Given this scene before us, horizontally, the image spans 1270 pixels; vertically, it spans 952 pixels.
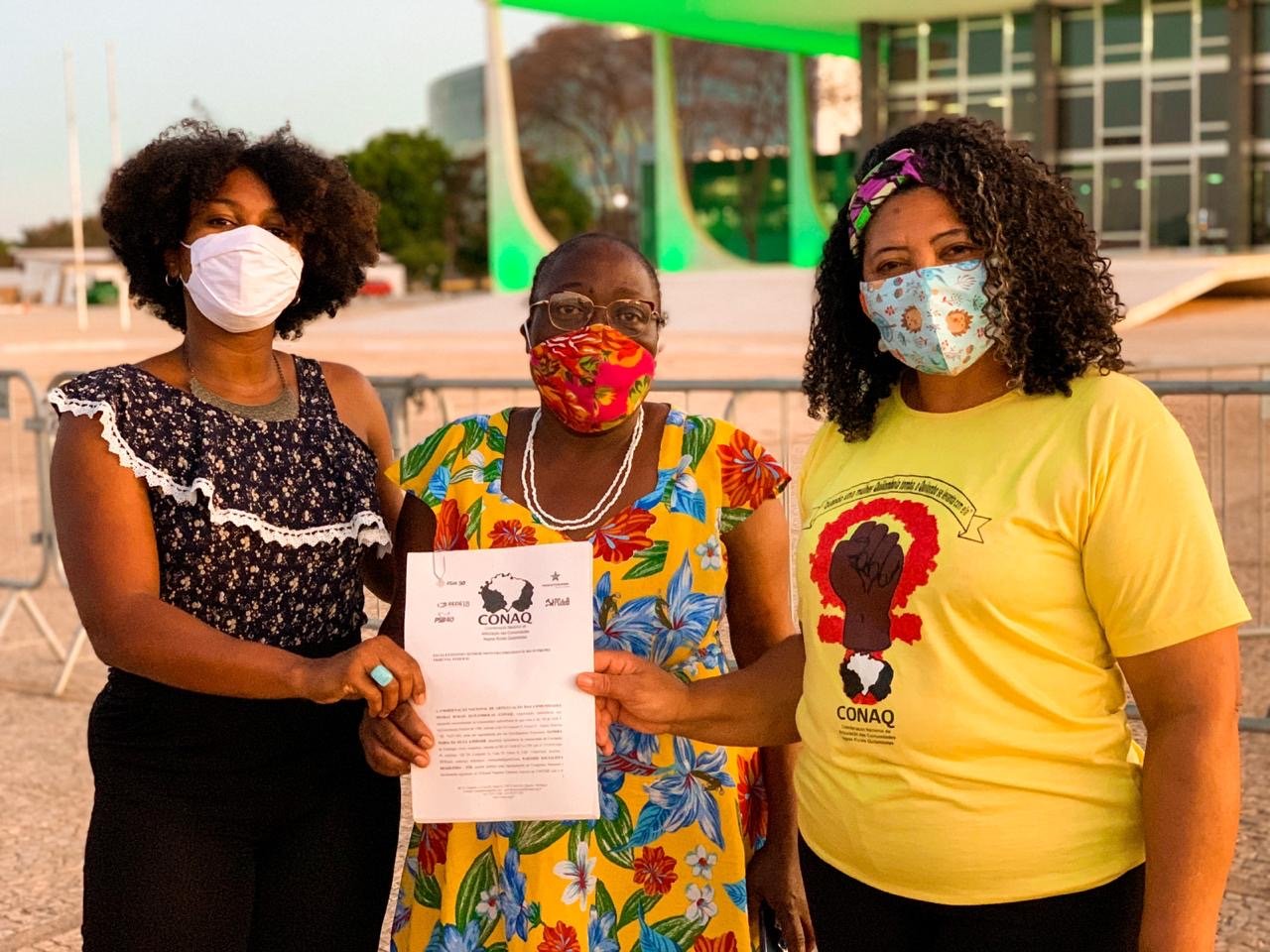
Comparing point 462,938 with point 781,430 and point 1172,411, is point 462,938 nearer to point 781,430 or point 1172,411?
point 1172,411

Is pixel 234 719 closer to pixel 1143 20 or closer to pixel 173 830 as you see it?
pixel 173 830

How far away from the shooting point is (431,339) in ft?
99.8

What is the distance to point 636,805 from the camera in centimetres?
242

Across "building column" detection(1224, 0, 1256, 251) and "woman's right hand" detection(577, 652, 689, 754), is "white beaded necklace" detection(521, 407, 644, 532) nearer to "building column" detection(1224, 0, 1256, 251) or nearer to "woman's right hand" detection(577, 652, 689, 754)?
"woman's right hand" detection(577, 652, 689, 754)

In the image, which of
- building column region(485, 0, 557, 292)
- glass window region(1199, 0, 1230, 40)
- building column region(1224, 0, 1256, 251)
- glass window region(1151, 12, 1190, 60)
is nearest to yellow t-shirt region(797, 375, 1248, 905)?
building column region(1224, 0, 1256, 251)

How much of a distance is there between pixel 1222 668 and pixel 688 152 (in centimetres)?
5689

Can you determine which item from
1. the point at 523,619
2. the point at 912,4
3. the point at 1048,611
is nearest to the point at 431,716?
the point at 523,619

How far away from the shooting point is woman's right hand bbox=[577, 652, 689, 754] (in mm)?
2246

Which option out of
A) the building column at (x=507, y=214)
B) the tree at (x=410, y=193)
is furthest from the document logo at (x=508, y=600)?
the tree at (x=410, y=193)

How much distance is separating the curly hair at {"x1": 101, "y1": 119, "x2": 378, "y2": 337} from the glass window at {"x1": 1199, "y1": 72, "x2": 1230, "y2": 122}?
125 feet

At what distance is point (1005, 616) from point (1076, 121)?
1561 inches

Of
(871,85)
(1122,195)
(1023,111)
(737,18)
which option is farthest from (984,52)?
(737,18)

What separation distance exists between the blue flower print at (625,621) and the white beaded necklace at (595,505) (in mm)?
102

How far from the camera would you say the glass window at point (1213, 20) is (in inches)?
1433
